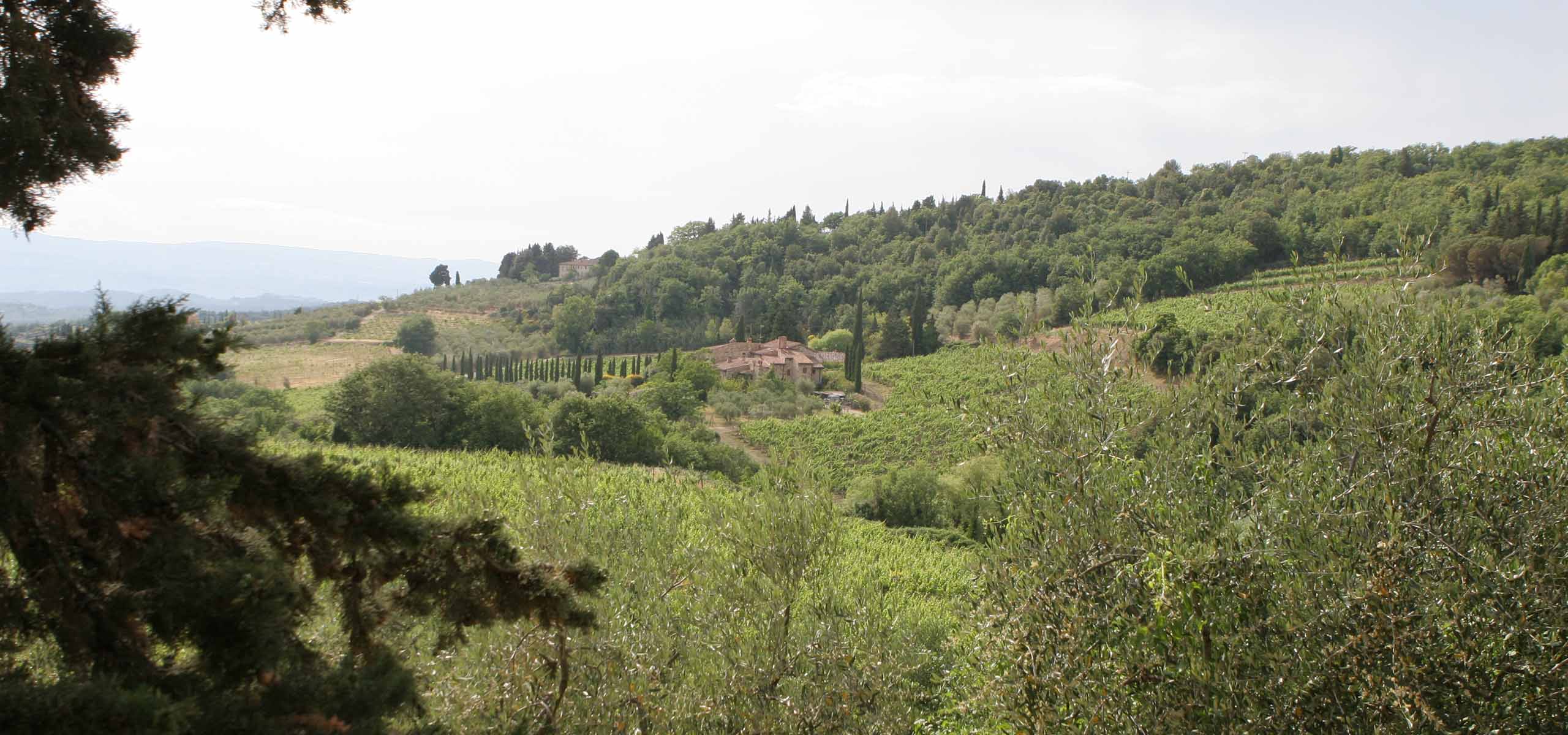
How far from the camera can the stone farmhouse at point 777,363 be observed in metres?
64.3

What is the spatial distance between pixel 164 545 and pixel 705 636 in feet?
17.0

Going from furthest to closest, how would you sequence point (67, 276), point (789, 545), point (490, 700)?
point (67, 276) < point (789, 545) < point (490, 700)

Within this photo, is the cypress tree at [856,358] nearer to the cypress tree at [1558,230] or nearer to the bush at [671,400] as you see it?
the bush at [671,400]

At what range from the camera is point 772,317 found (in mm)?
82875

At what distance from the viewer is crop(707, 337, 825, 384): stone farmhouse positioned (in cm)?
6431

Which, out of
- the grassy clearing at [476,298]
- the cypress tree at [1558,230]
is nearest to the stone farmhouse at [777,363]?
the grassy clearing at [476,298]

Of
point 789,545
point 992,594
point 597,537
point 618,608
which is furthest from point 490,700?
point 992,594

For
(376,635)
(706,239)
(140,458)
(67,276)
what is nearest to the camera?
(140,458)

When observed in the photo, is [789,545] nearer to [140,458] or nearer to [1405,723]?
[1405,723]

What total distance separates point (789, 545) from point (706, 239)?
352 ft

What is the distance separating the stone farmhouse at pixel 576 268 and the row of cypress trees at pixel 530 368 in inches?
2358

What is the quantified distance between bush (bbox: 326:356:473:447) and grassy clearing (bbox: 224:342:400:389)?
16.6 metres

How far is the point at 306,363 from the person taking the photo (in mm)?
66625

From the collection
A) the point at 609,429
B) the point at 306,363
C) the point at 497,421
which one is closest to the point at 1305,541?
the point at 609,429
